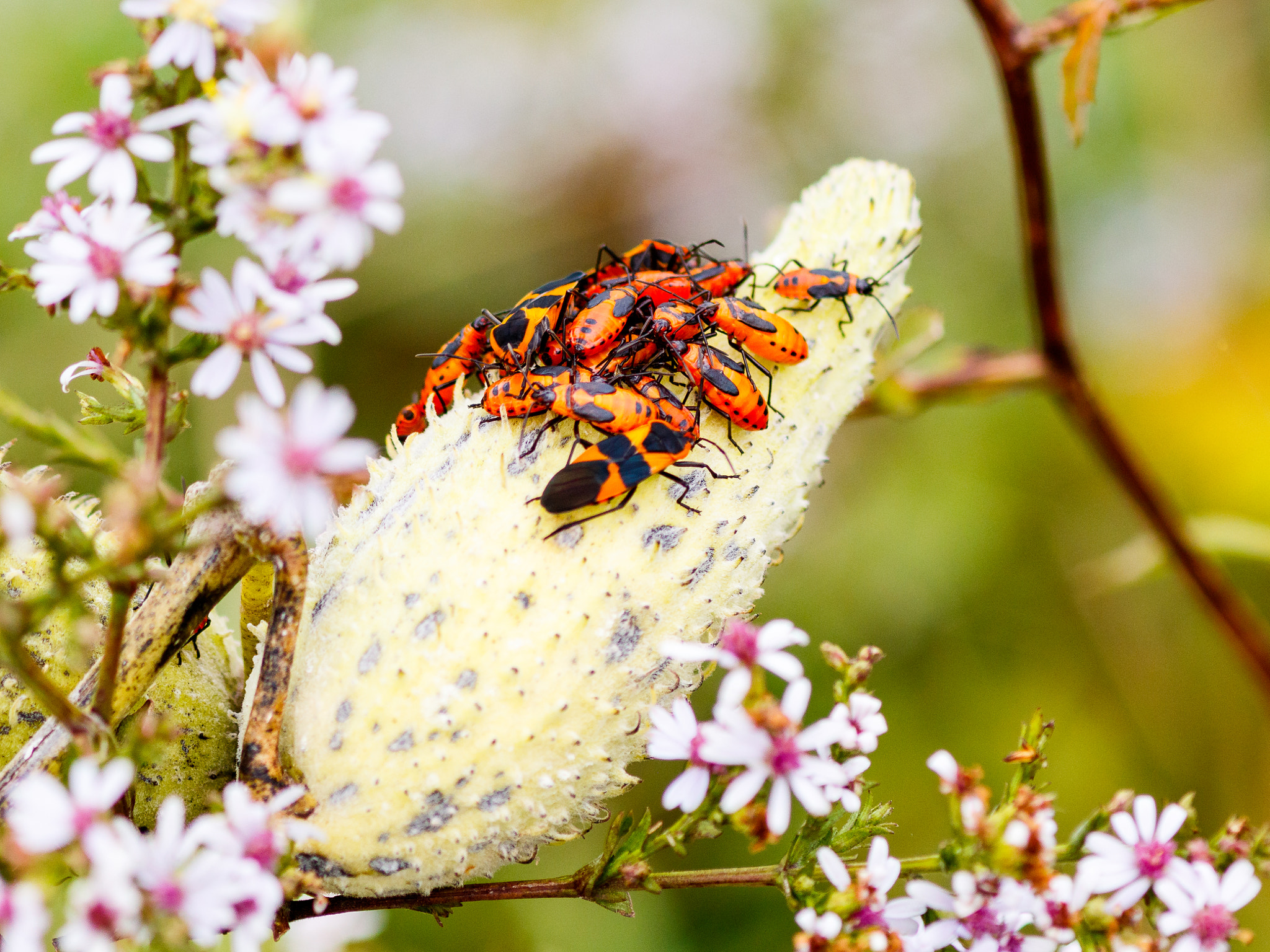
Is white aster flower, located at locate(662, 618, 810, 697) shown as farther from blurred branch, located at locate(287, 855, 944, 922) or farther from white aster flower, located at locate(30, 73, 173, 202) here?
white aster flower, located at locate(30, 73, 173, 202)

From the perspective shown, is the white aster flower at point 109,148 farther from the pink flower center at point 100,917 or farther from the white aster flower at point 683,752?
the white aster flower at point 683,752

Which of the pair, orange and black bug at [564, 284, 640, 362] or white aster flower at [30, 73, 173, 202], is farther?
Result: orange and black bug at [564, 284, 640, 362]

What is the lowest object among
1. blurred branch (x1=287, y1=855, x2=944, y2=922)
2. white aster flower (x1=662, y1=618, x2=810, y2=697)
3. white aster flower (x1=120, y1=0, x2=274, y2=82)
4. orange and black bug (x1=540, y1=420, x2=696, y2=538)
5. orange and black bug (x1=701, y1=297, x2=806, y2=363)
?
blurred branch (x1=287, y1=855, x2=944, y2=922)

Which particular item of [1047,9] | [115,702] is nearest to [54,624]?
[115,702]

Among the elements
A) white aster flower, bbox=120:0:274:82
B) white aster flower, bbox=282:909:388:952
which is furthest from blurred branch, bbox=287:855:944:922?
white aster flower, bbox=282:909:388:952

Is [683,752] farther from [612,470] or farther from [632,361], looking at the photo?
[632,361]

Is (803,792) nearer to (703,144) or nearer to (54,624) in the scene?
(54,624)

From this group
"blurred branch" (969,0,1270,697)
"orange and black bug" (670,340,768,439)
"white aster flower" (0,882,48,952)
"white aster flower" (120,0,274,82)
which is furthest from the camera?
"blurred branch" (969,0,1270,697)
